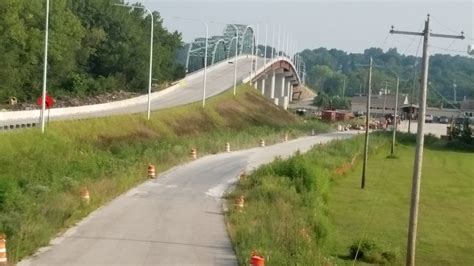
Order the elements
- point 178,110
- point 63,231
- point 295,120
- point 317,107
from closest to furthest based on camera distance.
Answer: point 63,231 → point 178,110 → point 295,120 → point 317,107

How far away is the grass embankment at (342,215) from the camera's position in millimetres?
22363

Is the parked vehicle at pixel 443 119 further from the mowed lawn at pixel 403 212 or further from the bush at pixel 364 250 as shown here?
the bush at pixel 364 250

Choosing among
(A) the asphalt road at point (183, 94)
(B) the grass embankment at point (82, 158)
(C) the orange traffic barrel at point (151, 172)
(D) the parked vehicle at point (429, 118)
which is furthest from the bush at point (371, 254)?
(D) the parked vehicle at point (429, 118)

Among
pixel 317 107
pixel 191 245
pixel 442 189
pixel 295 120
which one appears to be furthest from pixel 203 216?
pixel 317 107

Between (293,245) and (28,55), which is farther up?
(28,55)

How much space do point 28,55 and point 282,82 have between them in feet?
315

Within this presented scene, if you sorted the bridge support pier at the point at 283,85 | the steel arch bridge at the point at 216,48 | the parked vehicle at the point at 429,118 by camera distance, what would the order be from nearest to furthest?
1. the steel arch bridge at the point at 216,48
2. the bridge support pier at the point at 283,85
3. the parked vehicle at the point at 429,118

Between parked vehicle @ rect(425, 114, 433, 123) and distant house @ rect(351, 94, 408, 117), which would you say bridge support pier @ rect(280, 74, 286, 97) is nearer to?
distant house @ rect(351, 94, 408, 117)

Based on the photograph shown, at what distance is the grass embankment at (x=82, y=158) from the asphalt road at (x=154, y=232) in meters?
0.63

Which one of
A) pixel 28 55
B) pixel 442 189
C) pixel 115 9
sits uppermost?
pixel 115 9

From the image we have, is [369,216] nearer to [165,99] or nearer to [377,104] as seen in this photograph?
[165,99]

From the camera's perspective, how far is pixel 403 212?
40.6 meters

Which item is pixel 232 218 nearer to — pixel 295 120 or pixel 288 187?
pixel 288 187

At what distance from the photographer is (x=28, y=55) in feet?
230
